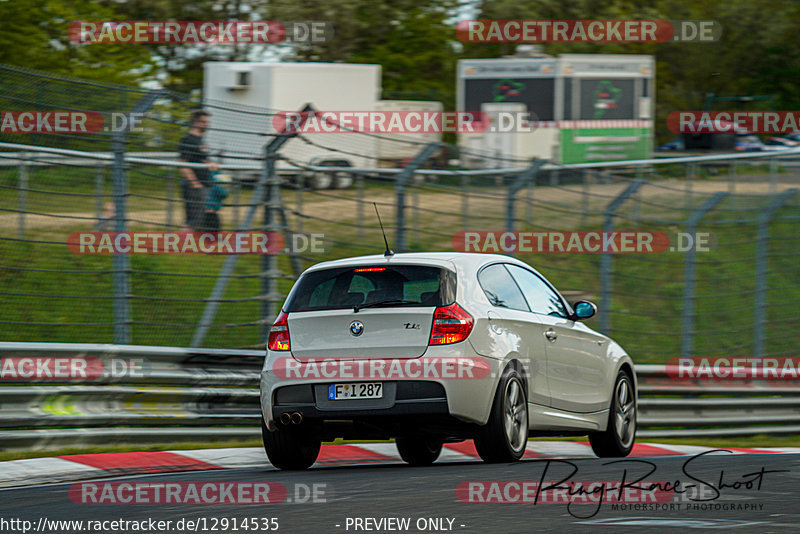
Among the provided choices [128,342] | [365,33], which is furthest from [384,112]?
[128,342]

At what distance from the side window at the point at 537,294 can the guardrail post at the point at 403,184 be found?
2.78m

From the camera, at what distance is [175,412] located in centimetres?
1120

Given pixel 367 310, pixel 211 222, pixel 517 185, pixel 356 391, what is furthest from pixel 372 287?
pixel 517 185

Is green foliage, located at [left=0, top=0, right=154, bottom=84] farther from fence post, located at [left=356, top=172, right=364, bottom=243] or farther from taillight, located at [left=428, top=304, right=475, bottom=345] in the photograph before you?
taillight, located at [left=428, top=304, right=475, bottom=345]

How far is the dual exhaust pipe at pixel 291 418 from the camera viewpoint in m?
8.96

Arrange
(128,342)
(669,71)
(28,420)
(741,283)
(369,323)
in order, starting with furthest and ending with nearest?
1. (669,71)
2. (741,283)
3. (128,342)
4. (28,420)
5. (369,323)

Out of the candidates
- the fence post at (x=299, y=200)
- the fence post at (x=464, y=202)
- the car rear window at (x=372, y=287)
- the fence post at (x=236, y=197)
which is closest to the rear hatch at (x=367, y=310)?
the car rear window at (x=372, y=287)

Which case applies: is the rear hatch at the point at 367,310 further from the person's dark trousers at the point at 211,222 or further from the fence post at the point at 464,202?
the fence post at the point at 464,202

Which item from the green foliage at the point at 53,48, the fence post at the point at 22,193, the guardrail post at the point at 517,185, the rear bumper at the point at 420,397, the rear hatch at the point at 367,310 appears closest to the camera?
the rear bumper at the point at 420,397

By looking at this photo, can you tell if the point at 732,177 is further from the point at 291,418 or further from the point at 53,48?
the point at 53,48

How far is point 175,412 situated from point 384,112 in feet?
72.8

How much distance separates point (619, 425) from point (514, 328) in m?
2.06

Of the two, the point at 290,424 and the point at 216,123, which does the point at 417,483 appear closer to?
the point at 290,424

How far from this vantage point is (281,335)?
9.23m
